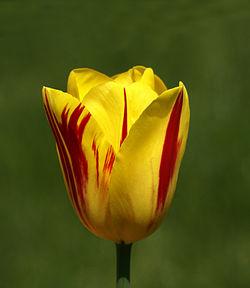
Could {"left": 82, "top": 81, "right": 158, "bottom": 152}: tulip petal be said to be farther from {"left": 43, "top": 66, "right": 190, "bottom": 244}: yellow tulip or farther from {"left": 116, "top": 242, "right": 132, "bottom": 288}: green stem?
{"left": 116, "top": 242, "right": 132, "bottom": 288}: green stem

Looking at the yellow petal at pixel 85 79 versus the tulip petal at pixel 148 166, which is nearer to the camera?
the tulip petal at pixel 148 166

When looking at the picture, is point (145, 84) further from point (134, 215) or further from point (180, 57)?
point (180, 57)

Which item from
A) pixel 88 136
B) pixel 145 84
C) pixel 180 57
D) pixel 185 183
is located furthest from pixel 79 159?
pixel 180 57

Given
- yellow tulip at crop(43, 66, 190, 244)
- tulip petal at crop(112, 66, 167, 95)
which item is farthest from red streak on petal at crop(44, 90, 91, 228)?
tulip petal at crop(112, 66, 167, 95)

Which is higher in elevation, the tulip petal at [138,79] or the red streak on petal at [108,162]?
the tulip petal at [138,79]

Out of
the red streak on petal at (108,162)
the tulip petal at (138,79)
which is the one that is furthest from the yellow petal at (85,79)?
the red streak on petal at (108,162)

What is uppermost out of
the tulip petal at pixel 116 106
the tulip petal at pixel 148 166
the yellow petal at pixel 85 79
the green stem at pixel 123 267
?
the yellow petal at pixel 85 79

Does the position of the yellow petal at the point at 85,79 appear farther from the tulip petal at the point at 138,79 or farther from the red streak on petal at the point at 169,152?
the red streak on petal at the point at 169,152
